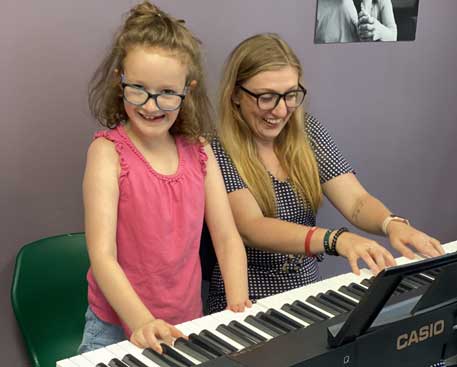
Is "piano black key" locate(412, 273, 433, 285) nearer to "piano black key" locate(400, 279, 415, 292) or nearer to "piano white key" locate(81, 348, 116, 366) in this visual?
"piano black key" locate(400, 279, 415, 292)

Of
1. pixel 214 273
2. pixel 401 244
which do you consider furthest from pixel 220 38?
pixel 401 244

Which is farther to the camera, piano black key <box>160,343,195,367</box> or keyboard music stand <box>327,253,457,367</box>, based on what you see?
piano black key <box>160,343,195,367</box>

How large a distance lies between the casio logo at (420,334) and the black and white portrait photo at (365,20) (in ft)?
4.99

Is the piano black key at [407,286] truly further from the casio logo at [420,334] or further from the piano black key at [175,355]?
the piano black key at [175,355]

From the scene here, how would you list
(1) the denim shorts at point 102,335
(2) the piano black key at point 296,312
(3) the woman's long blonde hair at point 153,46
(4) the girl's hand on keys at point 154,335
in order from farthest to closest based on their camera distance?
(1) the denim shorts at point 102,335 → (3) the woman's long blonde hair at point 153,46 → (2) the piano black key at point 296,312 → (4) the girl's hand on keys at point 154,335

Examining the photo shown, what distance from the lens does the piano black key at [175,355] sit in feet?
4.16

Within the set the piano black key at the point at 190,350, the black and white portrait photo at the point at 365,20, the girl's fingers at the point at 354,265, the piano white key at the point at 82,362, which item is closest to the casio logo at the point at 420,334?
the piano black key at the point at 190,350

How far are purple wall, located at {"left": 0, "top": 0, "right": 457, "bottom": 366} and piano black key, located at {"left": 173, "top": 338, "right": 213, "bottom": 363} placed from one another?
893mm

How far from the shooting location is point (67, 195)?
2.12 metres

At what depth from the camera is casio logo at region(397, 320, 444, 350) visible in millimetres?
1230

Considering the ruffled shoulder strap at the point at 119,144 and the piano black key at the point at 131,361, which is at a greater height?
the ruffled shoulder strap at the point at 119,144

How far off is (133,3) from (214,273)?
823mm

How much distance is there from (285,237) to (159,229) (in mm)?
366

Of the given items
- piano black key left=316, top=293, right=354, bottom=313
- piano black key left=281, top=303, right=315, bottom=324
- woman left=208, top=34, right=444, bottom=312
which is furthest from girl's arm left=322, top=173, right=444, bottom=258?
piano black key left=281, top=303, right=315, bottom=324
